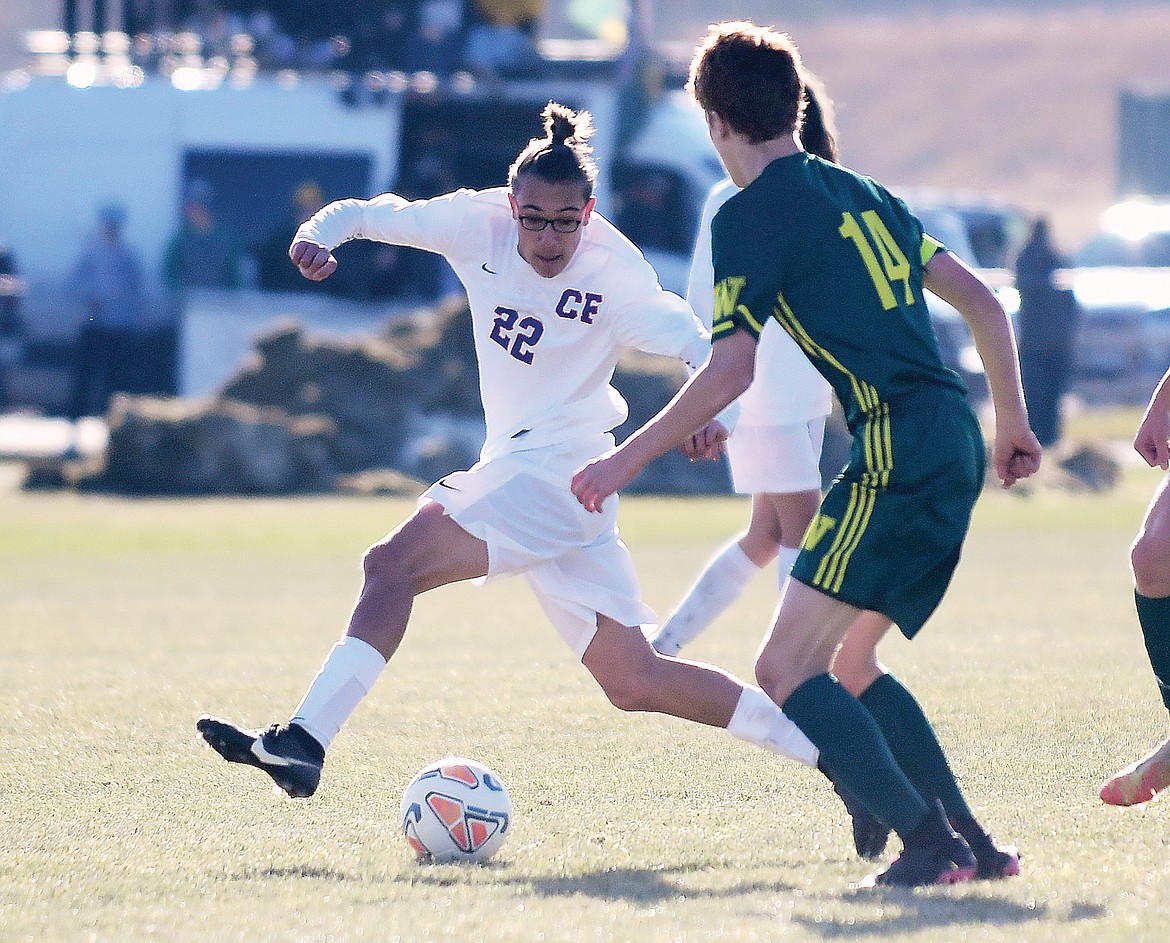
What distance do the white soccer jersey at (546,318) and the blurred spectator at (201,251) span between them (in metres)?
14.2

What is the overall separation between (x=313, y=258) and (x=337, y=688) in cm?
115

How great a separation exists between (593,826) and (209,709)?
Answer: 231cm

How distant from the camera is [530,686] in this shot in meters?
7.37

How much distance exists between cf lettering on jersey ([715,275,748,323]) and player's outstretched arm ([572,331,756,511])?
51 mm

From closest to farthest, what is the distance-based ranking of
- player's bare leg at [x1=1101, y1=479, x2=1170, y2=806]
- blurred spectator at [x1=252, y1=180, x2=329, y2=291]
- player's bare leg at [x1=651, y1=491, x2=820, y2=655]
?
player's bare leg at [x1=1101, y1=479, x2=1170, y2=806] < player's bare leg at [x1=651, y1=491, x2=820, y2=655] < blurred spectator at [x1=252, y1=180, x2=329, y2=291]

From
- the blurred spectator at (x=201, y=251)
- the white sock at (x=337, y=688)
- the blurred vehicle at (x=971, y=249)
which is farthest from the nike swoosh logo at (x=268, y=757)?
the blurred spectator at (x=201, y=251)

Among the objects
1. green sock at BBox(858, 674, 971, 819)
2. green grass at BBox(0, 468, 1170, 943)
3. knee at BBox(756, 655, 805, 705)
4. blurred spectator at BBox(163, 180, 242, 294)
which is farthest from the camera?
blurred spectator at BBox(163, 180, 242, 294)

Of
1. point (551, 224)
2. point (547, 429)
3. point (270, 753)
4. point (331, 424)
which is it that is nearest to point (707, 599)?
point (547, 429)

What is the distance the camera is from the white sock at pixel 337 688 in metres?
4.96

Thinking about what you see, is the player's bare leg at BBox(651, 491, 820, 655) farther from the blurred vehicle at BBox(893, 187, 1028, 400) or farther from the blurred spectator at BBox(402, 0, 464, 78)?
the blurred spectator at BBox(402, 0, 464, 78)

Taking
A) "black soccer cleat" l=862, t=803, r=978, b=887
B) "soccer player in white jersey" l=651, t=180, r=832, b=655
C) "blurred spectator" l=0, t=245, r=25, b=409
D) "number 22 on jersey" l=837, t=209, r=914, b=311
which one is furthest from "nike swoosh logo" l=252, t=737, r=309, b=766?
"blurred spectator" l=0, t=245, r=25, b=409

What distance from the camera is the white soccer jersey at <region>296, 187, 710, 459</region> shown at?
5328mm

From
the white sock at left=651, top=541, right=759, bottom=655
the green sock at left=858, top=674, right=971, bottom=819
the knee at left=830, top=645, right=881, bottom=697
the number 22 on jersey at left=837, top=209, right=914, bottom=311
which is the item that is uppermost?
the number 22 on jersey at left=837, top=209, right=914, bottom=311

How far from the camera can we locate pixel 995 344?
14.6 feet
